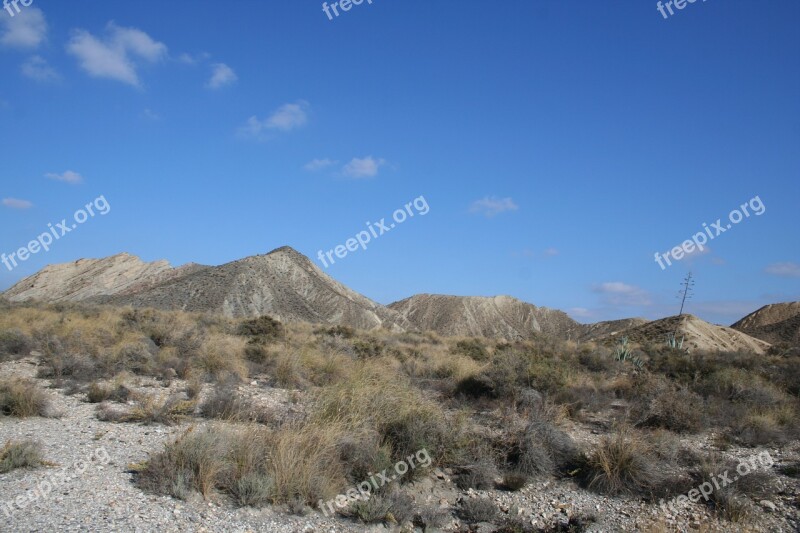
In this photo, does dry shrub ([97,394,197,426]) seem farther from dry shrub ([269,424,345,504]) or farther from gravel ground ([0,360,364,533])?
dry shrub ([269,424,345,504])

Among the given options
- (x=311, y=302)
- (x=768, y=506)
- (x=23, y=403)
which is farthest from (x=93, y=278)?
(x=768, y=506)

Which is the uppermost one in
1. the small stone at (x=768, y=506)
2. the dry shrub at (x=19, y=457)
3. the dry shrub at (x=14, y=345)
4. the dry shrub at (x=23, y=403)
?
the dry shrub at (x=14, y=345)

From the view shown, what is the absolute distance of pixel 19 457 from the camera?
691 centimetres

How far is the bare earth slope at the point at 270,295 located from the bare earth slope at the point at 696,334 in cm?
2254

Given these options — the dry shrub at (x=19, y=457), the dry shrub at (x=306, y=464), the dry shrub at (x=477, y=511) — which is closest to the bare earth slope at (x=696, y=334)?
the dry shrub at (x=477, y=511)

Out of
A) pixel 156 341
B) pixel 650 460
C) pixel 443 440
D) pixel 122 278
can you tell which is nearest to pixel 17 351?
pixel 156 341

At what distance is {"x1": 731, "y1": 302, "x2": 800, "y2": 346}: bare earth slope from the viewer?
4697cm

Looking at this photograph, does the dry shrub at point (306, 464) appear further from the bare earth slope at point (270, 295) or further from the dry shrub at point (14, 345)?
the bare earth slope at point (270, 295)

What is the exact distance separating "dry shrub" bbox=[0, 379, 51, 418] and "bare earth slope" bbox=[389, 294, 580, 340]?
54938 mm

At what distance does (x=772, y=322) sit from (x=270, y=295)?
169ft

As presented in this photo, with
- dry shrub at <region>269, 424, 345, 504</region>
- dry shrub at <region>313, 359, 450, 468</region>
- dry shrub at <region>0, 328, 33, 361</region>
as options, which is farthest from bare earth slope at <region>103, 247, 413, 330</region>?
dry shrub at <region>269, 424, 345, 504</region>

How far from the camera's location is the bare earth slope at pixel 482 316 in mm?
65375

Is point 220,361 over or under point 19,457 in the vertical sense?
over

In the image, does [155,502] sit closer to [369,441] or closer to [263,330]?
[369,441]
